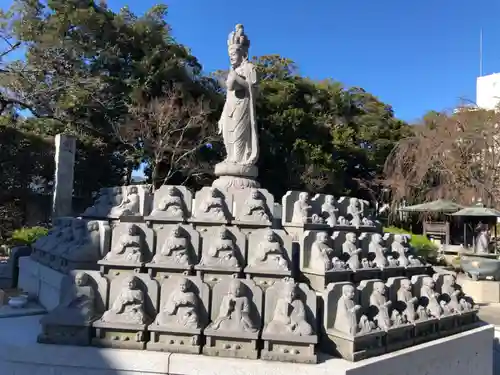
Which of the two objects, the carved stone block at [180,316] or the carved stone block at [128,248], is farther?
the carved stone block at [128,248]

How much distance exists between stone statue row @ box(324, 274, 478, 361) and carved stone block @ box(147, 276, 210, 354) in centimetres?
138

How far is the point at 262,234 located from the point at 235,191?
1.07 m

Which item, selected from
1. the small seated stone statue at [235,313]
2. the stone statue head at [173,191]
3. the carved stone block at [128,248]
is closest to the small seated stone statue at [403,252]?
the small seated stone statue at [235,313]

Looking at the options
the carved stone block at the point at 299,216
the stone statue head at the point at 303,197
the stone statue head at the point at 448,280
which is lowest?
the stone statue head at the point at 448,280

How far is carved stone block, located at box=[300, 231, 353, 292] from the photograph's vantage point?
5.09 m

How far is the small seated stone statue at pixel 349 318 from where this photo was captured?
4.43 meters

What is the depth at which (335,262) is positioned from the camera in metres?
A: 5.23

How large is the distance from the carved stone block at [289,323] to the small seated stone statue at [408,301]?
4.50ft

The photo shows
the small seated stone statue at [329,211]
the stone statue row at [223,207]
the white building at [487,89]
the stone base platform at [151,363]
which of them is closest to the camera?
the stone base platform at [151,363]

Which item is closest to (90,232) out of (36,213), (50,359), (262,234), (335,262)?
(50,359)

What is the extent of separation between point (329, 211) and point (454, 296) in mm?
2119

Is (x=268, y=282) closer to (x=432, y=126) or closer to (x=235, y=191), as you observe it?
(x=235, y=191)

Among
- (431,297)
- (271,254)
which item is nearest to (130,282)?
(271,254)

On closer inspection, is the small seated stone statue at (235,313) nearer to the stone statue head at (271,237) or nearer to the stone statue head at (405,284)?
the stone statue head at (271,237)
